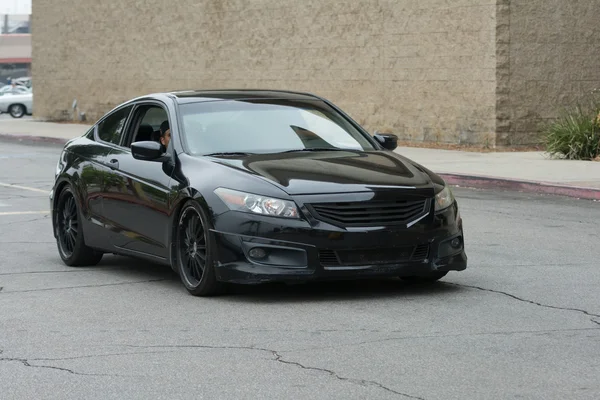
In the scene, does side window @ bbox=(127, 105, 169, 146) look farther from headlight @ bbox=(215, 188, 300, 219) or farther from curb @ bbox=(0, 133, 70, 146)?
curb @ bbox=(0, 133, 70, 146)

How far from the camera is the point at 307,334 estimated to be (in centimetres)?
757

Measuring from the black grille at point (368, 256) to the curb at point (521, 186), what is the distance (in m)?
8.82

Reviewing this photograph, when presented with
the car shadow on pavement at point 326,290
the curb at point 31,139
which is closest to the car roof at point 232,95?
the car shadow on pavement at point 326,290

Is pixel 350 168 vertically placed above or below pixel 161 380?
above

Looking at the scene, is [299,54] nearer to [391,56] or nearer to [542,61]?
[391,56]

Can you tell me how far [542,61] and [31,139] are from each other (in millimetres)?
15233

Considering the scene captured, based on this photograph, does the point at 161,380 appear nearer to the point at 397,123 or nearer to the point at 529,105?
the point at 529,105

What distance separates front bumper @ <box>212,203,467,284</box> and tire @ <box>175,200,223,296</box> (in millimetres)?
98

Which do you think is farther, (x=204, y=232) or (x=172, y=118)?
(x=172, y=118)

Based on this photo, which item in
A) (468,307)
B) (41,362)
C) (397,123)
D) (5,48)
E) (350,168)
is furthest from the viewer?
(5,48)

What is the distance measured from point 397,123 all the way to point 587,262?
17.3 meters

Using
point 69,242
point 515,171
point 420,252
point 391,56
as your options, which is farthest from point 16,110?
point 420,252

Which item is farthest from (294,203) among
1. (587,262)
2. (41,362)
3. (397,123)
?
(397,123)

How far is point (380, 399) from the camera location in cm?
595
